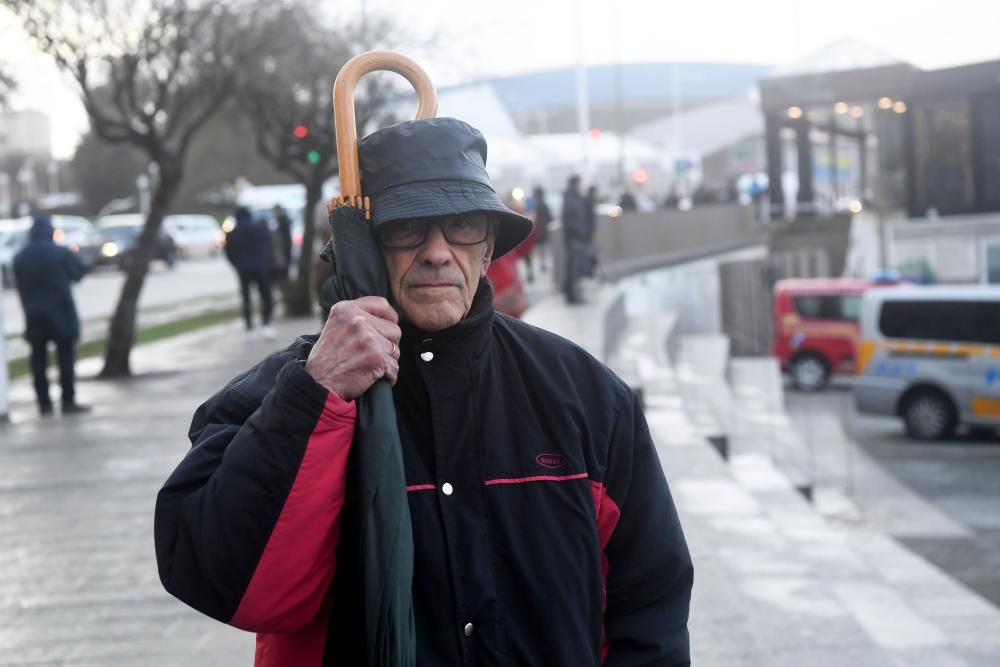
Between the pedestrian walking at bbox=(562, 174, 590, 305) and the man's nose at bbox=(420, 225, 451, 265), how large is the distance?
56.1ft

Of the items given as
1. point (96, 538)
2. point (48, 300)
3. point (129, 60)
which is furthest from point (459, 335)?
point (129, 60)

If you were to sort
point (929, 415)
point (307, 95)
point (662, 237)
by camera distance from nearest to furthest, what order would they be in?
point (929, 415)
point (307, 95)
point (662, 237)

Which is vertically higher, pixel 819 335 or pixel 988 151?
pixel 988 151

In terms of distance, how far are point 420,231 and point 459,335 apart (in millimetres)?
180

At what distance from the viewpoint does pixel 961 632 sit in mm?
8086

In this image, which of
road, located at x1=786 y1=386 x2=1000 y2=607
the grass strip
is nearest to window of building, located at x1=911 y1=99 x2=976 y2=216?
road, located at x1=786 y1=386 x2=1000 y2=607

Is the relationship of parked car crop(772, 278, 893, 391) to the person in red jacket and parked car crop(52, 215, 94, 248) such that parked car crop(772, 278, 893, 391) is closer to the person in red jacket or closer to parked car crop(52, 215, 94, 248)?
the person in red jacket

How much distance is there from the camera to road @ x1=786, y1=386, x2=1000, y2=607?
44.4 ft

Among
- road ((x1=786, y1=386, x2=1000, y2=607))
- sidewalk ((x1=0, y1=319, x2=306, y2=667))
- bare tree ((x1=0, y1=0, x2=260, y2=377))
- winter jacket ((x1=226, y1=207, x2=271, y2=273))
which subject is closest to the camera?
sidewalk ((x1=0, y1=319, x2=306, y2=667))

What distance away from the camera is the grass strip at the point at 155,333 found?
722 inches

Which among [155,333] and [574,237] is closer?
[574,237]

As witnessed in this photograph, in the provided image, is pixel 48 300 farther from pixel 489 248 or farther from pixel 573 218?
pixel 489 248

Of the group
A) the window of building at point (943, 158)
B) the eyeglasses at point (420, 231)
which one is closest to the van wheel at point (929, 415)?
the window of building at point (943, 158)

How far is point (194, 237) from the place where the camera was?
52.0 m
